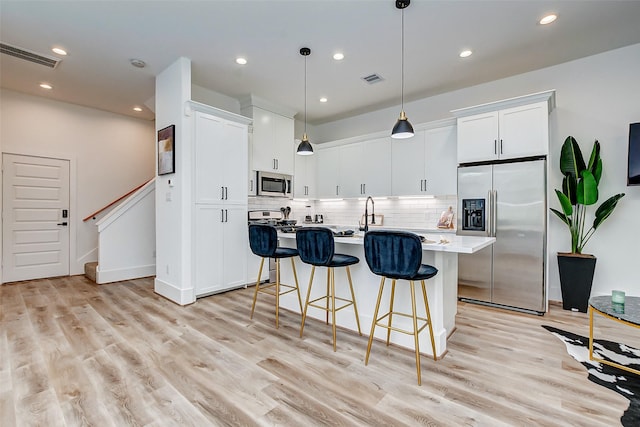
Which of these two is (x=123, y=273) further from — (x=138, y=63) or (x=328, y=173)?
(x=328, y=173)

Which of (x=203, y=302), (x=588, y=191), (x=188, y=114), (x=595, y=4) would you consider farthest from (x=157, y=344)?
(x=595, y=4)

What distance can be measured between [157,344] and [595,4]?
16.5 feet

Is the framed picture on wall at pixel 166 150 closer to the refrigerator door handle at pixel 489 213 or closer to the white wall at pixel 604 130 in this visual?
the refrigerator door handle at pixel 489 213

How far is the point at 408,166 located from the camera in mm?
4902

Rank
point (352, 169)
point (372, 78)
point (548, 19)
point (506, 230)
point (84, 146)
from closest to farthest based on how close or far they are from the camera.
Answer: point (548, 19) → point (506, 230) → point (372, 78) → point (84, 146) → point (352, 169)

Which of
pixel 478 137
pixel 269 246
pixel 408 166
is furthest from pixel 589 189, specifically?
pixel 269 246

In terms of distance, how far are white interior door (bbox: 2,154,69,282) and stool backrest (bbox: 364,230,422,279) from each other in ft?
18.9

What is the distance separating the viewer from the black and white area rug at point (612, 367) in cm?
181

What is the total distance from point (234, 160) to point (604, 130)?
4787 mm

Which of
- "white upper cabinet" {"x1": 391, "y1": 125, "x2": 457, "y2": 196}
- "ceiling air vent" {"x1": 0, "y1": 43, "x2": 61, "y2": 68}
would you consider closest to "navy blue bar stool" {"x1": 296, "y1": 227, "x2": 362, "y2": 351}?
"white upper cabinet" {"x1": 391, "y1": 125, "x2": 457, "y2": 196}

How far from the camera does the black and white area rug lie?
71.4 inches

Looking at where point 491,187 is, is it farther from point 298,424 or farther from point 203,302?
point 203,302

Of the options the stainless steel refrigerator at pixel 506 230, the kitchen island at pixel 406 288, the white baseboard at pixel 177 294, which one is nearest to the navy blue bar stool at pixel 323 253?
the kitchen island at pixel 406 288

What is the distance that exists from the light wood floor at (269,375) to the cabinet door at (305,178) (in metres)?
2.99
